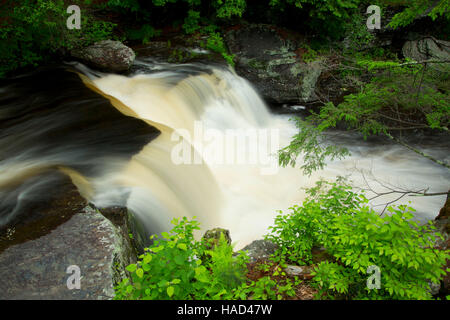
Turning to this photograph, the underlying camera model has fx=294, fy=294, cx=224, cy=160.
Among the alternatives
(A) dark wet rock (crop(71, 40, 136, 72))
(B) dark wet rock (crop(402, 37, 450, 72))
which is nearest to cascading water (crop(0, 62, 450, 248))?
(A) dark wet rock (crop(71, 40, 136, 72))

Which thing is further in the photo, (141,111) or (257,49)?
(257,49)

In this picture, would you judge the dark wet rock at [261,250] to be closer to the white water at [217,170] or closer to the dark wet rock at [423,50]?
the white water at [217,170]

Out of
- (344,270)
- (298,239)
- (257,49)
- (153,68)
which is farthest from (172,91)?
(344,270)

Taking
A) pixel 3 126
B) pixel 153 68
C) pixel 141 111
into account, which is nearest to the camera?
pixel 3 126

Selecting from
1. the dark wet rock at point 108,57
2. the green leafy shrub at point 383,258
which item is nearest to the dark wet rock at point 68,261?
the green leafy shrub at point 383,258

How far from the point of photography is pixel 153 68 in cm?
902

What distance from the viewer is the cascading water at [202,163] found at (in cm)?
436

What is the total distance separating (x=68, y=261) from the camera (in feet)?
8.98

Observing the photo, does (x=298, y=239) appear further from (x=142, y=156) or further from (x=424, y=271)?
(x=142, y=156)

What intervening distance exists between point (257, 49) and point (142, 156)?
7601 mm

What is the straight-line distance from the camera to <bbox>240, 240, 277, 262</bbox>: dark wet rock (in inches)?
145

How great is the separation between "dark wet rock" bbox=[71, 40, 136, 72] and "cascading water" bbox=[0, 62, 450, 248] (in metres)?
0.38

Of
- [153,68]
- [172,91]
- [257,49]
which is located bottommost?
[172,91]

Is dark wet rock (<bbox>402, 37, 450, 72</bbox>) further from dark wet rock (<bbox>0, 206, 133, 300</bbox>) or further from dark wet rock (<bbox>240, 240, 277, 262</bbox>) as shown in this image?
dark wet rock (<bbox>0, 206, 133, 300</bbox>)
